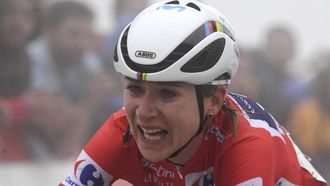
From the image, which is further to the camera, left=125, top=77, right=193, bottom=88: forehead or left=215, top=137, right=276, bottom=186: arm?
left=215, top=137, right=276, bottom=186: arm

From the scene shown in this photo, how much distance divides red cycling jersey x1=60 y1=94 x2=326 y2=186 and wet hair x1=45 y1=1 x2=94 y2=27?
213 centimetres

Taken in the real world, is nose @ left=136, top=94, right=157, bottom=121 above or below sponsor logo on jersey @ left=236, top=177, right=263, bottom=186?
above

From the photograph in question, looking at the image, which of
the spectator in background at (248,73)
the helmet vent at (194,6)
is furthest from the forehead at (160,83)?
the spectator in background at (248,73)

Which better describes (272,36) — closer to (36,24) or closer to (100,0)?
(100,0)

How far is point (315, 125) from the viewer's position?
5.85m

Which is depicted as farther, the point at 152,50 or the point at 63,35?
the point at 63,35

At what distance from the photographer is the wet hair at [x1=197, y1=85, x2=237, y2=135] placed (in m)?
2.95

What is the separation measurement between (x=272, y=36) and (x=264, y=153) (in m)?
2.95

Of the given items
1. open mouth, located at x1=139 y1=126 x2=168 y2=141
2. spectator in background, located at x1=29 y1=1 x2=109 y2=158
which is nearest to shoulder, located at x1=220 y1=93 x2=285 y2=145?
open mouth, located at x1=139 y1=126 x2=168 y2=141

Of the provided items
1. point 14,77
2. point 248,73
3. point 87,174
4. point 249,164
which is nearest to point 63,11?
point 14,77

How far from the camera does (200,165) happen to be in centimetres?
315

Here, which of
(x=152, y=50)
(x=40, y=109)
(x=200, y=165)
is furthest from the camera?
(x=40, y=109)

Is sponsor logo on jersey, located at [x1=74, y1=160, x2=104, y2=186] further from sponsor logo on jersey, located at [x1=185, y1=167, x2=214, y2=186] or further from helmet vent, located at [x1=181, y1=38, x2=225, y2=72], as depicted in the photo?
helmet vent, located at [x1=181, y1=38, x2=225, y2=72]

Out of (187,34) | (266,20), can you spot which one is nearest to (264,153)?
(187,34)
